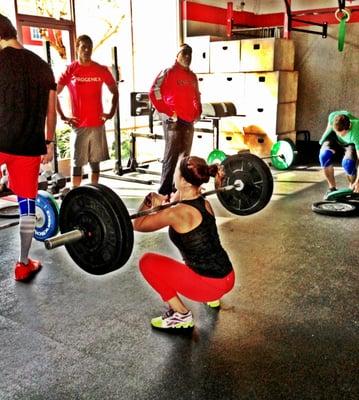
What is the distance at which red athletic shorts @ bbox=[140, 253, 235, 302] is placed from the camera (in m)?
1.67

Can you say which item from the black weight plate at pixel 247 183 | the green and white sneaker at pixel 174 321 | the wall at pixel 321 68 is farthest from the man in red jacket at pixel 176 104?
the wall at pixel 321 68

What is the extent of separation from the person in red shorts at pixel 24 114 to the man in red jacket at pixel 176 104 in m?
1.35

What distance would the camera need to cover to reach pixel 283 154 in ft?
16.3

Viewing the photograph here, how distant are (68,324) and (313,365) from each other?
2.91 ft

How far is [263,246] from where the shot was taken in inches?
106

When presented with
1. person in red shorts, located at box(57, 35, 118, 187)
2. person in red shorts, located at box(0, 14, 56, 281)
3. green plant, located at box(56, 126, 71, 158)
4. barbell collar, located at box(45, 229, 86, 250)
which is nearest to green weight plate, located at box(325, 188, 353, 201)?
person in red shorts, located at box(57, 35, 118, 187)

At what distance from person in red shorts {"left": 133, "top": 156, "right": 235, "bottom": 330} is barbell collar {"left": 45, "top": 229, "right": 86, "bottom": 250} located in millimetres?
188

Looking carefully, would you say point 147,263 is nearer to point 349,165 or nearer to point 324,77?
point 349,165

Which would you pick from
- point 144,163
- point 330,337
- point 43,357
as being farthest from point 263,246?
point 144,163

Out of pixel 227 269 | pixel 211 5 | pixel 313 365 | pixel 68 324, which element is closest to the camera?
pixel 313 365

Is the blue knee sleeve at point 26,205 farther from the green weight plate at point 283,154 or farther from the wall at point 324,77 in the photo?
the wall at point 324,77

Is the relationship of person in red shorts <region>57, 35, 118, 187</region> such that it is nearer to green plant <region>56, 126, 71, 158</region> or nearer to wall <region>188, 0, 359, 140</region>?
green plant <region>56, 126, 71, 158</region>

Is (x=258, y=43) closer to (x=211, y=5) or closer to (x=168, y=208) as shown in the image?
(x=211, y=5)

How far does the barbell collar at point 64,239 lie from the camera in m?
1.46
